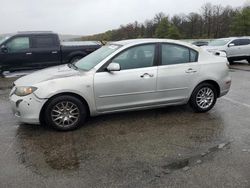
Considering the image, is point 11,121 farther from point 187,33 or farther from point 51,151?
point 187,33

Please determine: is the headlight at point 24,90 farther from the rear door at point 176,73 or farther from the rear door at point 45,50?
the rear door at point 45,50

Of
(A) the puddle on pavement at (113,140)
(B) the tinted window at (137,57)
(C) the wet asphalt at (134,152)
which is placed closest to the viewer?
(C) the wet asphalt at (134,152)

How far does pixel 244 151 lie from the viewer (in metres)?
4.41

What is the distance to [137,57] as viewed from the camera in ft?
19.0

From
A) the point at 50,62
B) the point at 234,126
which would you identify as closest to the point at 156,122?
the point at 234,126

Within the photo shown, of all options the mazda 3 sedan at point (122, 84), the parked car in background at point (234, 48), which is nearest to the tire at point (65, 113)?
the mazda 3 sedan at point (122, 84)

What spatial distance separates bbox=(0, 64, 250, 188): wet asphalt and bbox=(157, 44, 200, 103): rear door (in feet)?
1.52

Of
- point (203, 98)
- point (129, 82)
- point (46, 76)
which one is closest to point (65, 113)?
point (46, 76)

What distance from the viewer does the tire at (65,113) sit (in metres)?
5.20

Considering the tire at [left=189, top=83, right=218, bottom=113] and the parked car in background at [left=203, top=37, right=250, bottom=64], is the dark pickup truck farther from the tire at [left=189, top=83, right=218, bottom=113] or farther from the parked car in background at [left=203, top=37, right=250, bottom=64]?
the parked car in background at [left=203, top=37, right=250, bottom=64]

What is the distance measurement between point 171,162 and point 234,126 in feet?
6.56

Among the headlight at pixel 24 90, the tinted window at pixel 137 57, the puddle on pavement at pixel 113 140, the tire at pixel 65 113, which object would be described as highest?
the tinted window at pixel 137 57

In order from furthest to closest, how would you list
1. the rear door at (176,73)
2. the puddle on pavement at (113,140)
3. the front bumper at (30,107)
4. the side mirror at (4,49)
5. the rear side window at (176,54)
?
the side mirror at (4,49)
the rear side window at (176,54)
the rear door at (176,73)
the front bumper at (30,107)
the puddle on pavement at (113,140)

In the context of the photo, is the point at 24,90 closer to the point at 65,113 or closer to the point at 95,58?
the point at 65,113
